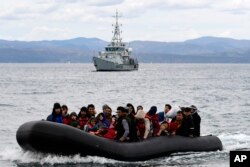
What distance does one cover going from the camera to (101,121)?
71.1 feet

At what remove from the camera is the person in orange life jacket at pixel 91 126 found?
21219mm

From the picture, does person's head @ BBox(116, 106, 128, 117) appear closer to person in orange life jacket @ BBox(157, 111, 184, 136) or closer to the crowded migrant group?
the crowded migrant group

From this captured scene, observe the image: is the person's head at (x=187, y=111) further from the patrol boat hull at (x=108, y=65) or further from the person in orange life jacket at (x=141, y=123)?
the patrol boat hull at (x=108, y=65)

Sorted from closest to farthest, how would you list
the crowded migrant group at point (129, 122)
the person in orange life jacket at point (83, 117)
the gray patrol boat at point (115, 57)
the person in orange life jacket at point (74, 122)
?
the crowded migrant group at point (129, 122) → the person in orange life jacket at point (74, 122) → the person in orange life jacket at point (83, 117) → the gray patrol boat at point (115, 57)

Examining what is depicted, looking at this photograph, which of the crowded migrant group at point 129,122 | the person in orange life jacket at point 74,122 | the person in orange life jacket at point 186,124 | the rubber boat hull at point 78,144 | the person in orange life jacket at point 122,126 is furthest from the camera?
the person in orange life jacket at point 186,124

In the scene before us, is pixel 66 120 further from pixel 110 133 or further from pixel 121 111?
pixel 121 111

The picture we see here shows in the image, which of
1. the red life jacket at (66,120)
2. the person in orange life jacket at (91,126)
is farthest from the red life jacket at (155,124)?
the red life jacket at (66,120)

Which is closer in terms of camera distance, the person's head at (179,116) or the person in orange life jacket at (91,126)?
the person in orange life jacket at (91,126)

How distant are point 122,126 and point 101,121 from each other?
1.55 meters

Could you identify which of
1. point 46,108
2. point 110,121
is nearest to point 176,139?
point 110,121

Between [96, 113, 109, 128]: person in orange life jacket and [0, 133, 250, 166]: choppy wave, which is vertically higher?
[96, 113, 109, 128]: person in orange life jacket

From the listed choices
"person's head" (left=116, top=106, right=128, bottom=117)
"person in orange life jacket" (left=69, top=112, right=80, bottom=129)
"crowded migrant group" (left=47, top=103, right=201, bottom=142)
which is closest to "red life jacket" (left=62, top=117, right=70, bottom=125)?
"crowded migrant group" (left=47, top=103, right=201, bottom=142)

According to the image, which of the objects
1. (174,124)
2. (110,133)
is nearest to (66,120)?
(110,133)

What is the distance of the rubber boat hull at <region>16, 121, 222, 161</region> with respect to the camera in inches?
760
